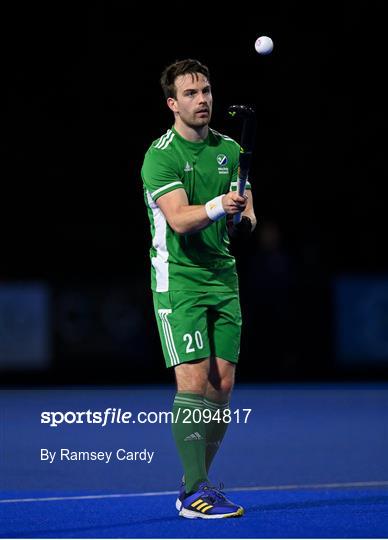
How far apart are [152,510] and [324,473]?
1.62 meters

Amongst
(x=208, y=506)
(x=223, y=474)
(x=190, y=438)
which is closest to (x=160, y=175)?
(x=190, y=438)

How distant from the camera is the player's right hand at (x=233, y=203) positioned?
18.6 feet

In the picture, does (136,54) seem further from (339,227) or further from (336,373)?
(336,373)

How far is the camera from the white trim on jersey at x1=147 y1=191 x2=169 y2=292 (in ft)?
19.9

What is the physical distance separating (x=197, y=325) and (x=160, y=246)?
43 cm

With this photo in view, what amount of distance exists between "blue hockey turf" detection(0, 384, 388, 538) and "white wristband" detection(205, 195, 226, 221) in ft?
4.42

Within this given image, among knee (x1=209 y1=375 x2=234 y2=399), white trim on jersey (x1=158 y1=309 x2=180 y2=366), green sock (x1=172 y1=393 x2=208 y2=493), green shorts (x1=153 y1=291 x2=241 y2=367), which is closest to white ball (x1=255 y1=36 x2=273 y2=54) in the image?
green shorts (x1=153 y1=291 x2=241 y2=367)

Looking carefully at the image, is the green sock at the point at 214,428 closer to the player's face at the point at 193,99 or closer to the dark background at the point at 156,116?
the player's face at the point at 193,99

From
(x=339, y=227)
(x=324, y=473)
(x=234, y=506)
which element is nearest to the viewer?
(x=234, y=506)

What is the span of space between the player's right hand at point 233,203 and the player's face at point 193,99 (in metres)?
0.55

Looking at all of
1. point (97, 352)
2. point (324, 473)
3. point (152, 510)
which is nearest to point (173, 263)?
point (152, 510)

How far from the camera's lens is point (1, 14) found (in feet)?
59.7
